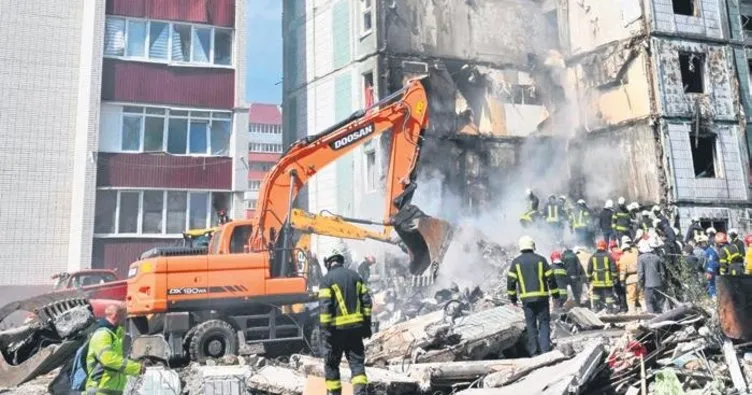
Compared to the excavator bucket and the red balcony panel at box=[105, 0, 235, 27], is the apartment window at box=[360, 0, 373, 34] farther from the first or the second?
the excavator bucket

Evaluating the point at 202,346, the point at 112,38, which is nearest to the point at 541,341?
the point at 202,346

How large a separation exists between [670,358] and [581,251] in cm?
1050

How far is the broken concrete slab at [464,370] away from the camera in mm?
7504

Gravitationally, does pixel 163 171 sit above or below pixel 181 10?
below

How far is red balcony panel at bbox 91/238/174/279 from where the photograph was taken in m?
20.0

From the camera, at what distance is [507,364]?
8.02 metres

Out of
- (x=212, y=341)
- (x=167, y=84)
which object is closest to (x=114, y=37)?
(x=167, y=84)

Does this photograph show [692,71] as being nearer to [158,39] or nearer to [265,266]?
[158,39]

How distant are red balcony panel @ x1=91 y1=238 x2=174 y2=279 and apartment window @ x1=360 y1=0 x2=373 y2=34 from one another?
10.7m

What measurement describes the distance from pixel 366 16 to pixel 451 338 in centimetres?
1713

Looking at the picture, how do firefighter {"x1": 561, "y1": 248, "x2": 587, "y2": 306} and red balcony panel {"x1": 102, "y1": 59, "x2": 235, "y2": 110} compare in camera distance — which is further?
red balcony panel {"x1": 102, "y1": 59, "x2": 235, "y2": 110}

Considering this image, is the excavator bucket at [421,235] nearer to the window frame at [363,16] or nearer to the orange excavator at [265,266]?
the orange excavator at [265,266]

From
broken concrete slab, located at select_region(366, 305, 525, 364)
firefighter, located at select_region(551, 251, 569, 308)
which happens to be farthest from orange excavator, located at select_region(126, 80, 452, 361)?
firefighter, located at select_region(551, 251, 569, 308)

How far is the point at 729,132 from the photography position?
23.5 metres
